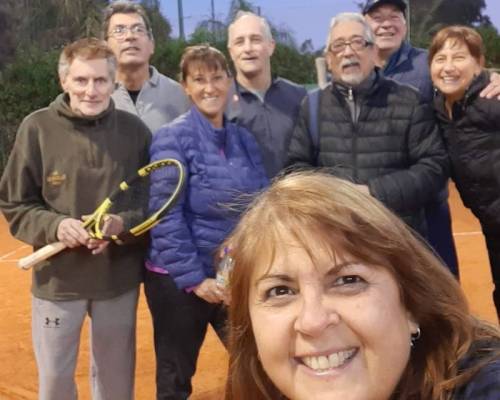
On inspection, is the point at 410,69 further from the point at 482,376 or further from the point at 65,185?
the point at 482,376

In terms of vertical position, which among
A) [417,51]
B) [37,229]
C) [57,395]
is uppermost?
[417,51]

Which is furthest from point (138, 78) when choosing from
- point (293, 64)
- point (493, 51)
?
point (293, 64)

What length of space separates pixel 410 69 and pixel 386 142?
0.86 meters

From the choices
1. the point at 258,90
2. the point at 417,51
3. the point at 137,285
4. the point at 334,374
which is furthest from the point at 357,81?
the point at 334,374

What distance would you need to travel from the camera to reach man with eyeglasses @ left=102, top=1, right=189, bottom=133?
405 centimetres

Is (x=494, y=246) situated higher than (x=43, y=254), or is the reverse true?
(x=43, y=254)

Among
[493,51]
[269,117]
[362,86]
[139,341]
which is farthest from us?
[493,51]

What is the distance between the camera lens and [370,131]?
363cm

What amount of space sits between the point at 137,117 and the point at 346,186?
241 centimetres

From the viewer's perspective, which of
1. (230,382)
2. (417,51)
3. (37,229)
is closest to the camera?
(230,382)

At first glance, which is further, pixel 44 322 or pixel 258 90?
pixel 258 90

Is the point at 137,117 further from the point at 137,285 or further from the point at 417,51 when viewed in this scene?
the point at 417,51

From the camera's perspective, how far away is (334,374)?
141 centimetres

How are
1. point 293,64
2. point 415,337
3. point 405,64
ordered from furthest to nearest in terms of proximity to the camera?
point 293,64, point 405,64, point 415,337
